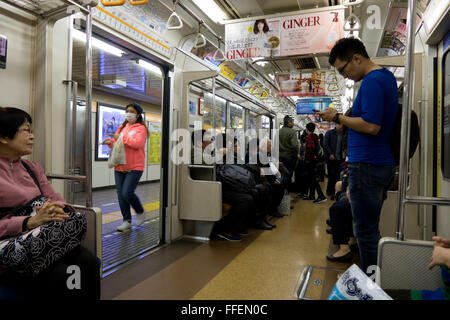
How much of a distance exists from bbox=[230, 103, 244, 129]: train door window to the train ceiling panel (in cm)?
213

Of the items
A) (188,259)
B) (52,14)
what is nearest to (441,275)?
(188,259)

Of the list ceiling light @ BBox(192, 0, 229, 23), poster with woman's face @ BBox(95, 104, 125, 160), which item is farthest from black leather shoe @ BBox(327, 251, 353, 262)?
poster with woman's face @ BBox(95, 104, 125, 160)

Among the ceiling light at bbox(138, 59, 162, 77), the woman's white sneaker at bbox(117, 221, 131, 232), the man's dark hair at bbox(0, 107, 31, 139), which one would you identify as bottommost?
the woman's white sneaker at bbox(117, 221, 131, 232)

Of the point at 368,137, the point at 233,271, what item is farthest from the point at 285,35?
the point at 233,271

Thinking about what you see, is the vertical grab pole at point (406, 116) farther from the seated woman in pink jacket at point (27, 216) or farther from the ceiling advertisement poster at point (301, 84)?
the ceiling advertisement poster at point (301, 84)

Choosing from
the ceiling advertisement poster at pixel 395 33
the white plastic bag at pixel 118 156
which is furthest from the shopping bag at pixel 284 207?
the ceiling advertisement poster at pixel 395 33

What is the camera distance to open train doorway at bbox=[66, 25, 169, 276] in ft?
11.9

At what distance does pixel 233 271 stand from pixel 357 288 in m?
1.89

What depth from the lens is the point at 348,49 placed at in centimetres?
198

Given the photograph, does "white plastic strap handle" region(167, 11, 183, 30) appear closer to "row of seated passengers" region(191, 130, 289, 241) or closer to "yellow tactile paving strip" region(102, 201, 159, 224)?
"row of seated passengers" region(191, 130, 289, 241)

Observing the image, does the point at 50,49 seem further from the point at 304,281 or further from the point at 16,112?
the point at 304,281

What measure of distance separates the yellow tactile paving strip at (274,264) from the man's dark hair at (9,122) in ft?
5.76

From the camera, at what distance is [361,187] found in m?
1.90

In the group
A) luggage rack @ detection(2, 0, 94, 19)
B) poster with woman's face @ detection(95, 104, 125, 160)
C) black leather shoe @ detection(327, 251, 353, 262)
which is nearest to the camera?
luggage rack @ detection(2, 0, 94, 19)
